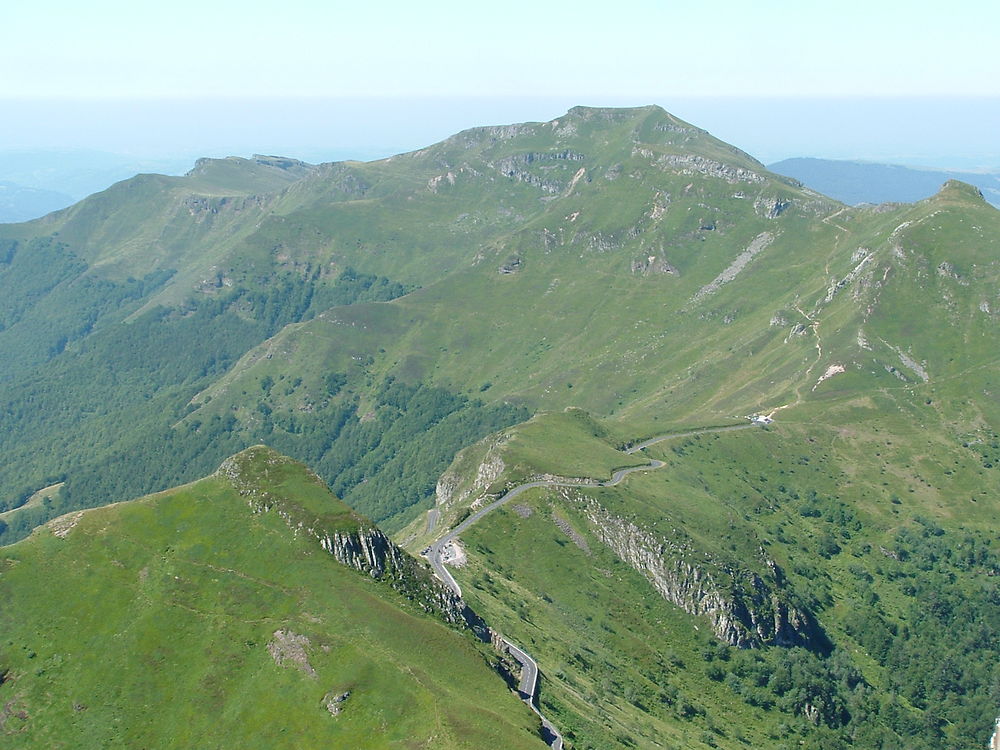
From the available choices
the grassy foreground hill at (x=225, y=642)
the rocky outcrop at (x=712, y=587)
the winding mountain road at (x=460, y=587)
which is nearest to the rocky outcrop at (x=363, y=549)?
the grassy foreground hill at (x=225, y=642)

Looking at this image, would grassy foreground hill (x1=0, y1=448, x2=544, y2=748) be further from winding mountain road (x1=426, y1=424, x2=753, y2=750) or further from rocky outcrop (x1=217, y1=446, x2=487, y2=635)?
winding mountain road (x1=426, y1=424, x2=753, y2=750)

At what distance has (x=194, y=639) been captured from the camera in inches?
4067

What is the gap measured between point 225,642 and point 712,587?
107221 millimetres

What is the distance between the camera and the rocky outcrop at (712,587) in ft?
576

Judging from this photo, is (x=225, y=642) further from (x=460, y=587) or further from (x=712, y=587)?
(x=712, y=587)

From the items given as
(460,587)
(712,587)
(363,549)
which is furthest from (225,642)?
(712,587)

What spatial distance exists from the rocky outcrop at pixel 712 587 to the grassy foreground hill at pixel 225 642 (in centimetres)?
7227

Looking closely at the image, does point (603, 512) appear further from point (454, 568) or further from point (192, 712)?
point (192, 712)

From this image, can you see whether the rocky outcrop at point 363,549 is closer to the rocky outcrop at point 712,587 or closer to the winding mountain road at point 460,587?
the winding mountain road at point 460,587

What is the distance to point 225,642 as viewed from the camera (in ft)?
335

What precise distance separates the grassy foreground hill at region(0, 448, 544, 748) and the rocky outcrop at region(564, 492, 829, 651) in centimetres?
7227

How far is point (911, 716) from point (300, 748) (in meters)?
138

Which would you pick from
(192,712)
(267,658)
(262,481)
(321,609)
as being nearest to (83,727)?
(192,712)

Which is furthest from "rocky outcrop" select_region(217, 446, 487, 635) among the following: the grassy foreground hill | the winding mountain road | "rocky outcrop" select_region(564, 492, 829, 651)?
"rocky outcrop" select_region(564, 492, 829, 651)
